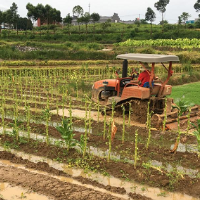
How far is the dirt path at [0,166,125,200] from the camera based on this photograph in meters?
4.79

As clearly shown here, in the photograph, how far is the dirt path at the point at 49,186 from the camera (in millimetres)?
4786

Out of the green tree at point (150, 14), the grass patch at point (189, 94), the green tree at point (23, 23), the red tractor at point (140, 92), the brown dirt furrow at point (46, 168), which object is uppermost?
the green tree at point (150, 14)

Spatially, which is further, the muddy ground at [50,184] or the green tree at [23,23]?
the green tree at [23,23]

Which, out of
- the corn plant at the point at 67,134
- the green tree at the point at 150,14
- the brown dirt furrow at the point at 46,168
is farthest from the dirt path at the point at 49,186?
the green tree at the point at 150,14

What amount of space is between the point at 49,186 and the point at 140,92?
4052 mm

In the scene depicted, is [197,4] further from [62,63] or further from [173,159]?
[173,159]

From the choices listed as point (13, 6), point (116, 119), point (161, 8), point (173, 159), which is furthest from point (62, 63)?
point (161, 8)

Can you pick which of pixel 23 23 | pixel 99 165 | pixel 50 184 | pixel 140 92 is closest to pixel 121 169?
pixel 99 165

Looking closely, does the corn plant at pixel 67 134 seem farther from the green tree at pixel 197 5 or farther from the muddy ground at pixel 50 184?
the green tree at pixel 197 5

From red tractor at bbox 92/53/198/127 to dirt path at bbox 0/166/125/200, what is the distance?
11.4 ft

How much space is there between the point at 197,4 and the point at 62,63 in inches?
2299

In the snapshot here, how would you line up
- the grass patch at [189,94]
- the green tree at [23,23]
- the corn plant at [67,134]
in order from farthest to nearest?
the green tree at [23,23] → the grass patch at [189,94] → the corn plant at [67,134]

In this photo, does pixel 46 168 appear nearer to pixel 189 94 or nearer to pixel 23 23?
pixel 189 94

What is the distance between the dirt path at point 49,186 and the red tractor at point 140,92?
3481 millimetres
